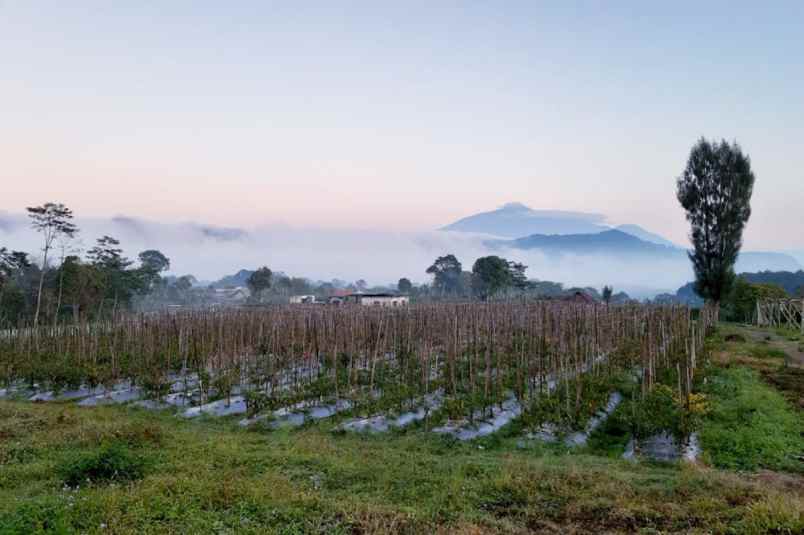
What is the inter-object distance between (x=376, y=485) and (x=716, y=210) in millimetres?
33188

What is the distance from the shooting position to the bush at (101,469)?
21.6ft

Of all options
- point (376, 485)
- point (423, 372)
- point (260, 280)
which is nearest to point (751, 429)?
point (376, 485)

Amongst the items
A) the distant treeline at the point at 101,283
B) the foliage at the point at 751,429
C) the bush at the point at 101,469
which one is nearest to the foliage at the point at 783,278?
the distant treeline at the point at 101,283

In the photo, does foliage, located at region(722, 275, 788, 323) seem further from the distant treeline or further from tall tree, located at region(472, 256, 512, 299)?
tall tree, located at region(472, 256, 512, 299)

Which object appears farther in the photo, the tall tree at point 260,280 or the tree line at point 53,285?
the tall tree at point 260,280

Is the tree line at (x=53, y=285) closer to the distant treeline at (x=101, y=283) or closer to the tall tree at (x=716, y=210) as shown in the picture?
the distant treeline at (x=101, y=283)

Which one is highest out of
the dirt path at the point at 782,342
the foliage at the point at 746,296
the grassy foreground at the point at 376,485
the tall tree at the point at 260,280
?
the tall tree at the point at 260,280

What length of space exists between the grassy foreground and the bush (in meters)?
0.02

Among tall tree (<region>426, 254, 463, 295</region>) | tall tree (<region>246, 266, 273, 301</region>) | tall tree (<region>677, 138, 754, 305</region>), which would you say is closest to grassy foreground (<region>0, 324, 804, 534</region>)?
tall tree (<region>677, 138, 754, 305</region>)

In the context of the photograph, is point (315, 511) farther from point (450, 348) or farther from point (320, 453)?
point (450, 348)

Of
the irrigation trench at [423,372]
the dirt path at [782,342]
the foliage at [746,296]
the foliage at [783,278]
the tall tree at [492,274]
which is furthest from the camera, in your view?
the foliage at [783,278]

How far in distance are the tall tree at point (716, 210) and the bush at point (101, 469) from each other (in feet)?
110

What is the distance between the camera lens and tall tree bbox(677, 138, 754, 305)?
31750mm

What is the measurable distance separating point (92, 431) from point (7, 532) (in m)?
4.78
